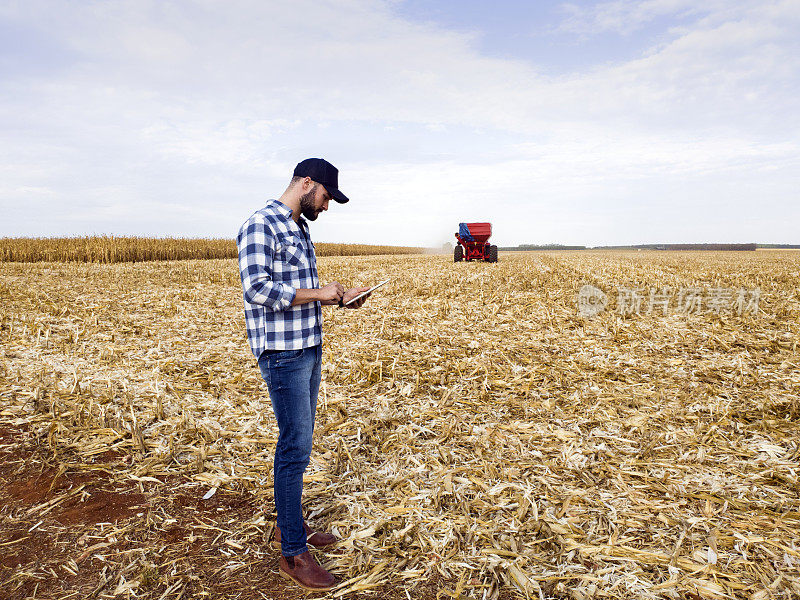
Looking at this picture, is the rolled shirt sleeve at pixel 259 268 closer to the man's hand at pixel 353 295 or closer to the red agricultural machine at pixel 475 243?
the man's hand at pixel 353 295

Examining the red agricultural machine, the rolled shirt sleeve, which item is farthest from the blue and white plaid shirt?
the red agricultural machine

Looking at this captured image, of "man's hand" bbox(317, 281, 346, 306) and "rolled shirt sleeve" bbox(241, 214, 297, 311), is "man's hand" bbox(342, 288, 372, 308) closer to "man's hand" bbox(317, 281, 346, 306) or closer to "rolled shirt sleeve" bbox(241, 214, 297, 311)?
"man's hand" bbox(317, 281, 346, 306)

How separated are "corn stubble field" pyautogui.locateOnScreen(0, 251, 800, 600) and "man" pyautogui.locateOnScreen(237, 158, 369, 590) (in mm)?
602

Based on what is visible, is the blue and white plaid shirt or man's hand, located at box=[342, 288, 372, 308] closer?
the blue and white plaid shirt

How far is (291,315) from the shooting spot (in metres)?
3.08

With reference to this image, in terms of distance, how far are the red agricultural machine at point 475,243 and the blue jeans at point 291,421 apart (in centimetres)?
2605

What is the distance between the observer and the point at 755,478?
468 cm

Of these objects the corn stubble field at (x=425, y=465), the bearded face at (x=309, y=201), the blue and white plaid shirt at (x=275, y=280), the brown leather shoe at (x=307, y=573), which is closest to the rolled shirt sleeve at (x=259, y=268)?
the blue and white plaid shirt at (x=275, y=280)

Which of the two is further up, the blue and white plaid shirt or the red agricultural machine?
the red agricultural machine

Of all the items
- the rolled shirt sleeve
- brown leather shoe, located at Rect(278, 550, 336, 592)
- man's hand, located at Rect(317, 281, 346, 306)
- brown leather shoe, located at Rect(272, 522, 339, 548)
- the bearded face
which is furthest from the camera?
brown leather shoe, located at Rect(272, 522, 339, 548)

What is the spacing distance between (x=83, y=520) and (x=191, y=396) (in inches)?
96.2

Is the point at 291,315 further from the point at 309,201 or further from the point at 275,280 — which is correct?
the point at 309,201

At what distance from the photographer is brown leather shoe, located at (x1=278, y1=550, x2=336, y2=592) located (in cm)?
334

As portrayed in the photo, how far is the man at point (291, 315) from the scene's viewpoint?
2.97 m
